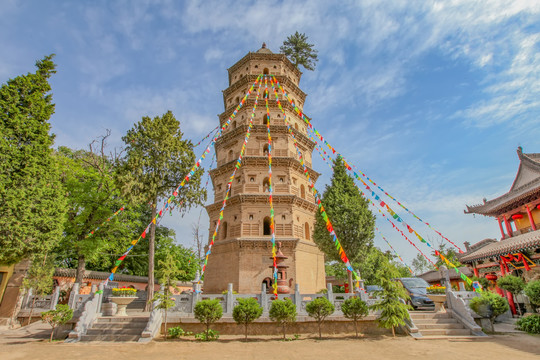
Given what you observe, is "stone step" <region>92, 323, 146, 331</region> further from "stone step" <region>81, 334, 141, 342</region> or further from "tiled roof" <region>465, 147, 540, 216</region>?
"tiled roof" <region>465, 147, 540, 216</region>

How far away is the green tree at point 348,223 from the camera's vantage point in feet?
58.6

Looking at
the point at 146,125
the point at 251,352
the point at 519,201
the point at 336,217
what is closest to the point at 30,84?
the point at 146,125

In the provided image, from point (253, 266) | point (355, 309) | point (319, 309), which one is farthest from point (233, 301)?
point (253, 266)

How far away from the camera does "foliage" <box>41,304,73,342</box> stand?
38.1ft

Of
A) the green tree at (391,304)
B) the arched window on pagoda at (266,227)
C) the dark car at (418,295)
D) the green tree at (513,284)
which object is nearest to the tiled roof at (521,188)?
the green tree at (513,284)

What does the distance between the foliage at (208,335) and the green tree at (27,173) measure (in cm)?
933

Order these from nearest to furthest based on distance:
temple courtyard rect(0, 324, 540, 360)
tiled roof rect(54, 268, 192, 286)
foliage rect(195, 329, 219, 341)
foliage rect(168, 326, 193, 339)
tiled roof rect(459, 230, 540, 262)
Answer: temple courtyard rect(0, 324, 540, 360) → foliage rect(195, 329, 219, 341) → foliage rect(168, 326, 193, 339) → tiled roof rect(459, 230, 540, 262) → tiled roof rect(54, 268, 192, 286)

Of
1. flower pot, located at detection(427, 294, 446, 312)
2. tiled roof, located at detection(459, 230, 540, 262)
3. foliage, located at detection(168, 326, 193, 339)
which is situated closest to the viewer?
foliage, located at detection(168, 326, 193, 339)

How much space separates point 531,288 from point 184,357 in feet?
47.5

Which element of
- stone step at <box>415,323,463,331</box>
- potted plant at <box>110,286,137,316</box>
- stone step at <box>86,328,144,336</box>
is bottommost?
stone step at <box>86,328,144,336</box>

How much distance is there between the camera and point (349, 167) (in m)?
18.8

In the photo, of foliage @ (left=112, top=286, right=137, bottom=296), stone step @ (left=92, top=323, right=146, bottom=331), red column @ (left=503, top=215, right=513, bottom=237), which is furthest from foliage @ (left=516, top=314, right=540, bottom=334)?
foliage @ (left=112, top=286, right=137, bottom=296)

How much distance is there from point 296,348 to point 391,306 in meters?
4.28

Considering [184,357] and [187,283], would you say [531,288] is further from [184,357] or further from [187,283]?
[187,283]
